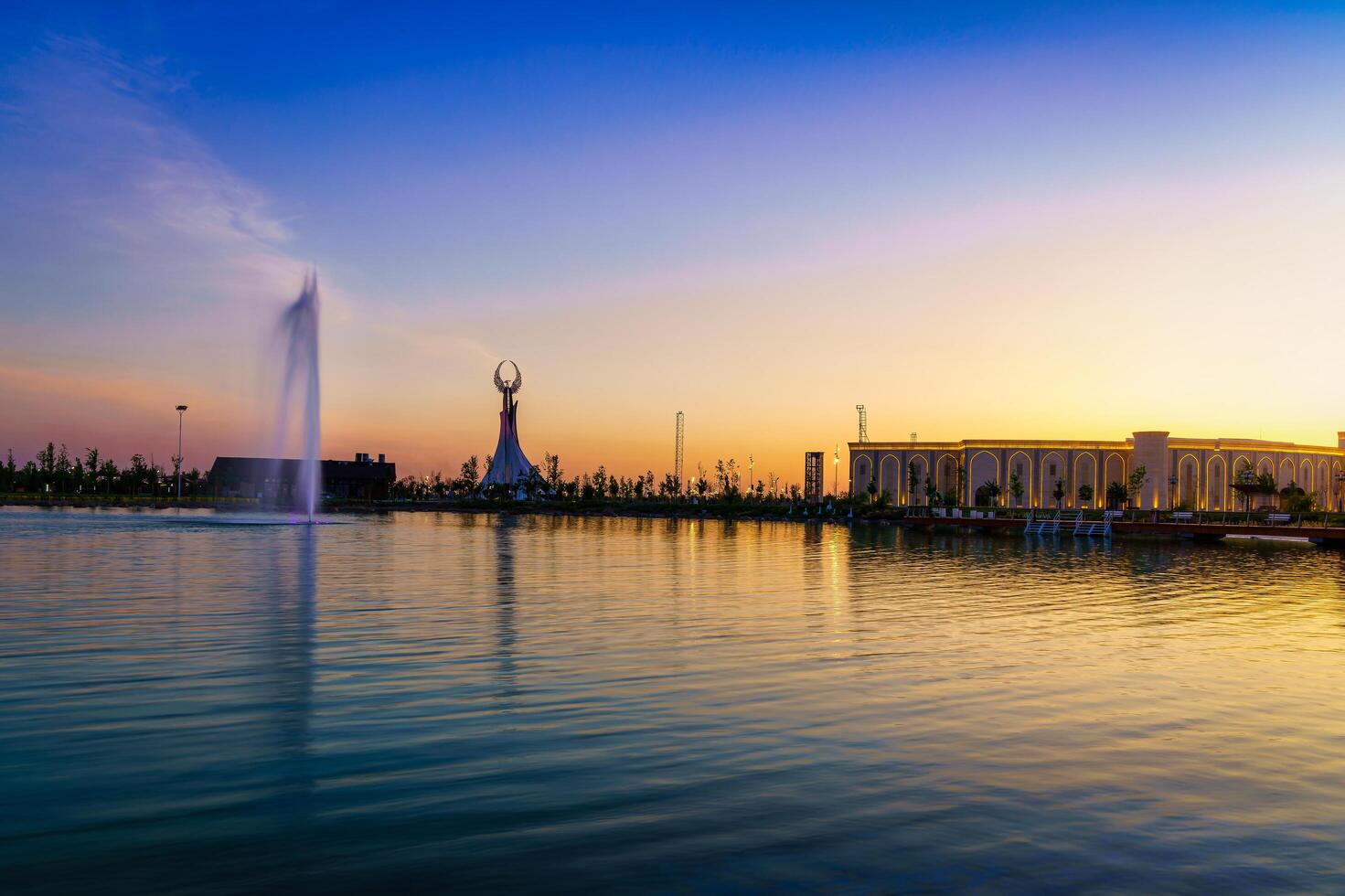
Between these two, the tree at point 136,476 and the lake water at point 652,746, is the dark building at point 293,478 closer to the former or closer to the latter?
the tree at point 136,476

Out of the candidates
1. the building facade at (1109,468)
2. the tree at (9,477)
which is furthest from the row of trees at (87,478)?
the building facade at (1109,468)

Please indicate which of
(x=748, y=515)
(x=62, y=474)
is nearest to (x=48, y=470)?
(x=62, y=474)

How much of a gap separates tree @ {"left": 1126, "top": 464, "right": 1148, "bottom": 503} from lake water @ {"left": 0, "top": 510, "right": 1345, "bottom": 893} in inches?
4457

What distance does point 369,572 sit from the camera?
30703mm

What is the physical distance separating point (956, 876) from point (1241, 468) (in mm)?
152544

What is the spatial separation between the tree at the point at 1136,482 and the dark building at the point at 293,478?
12279 centimetres

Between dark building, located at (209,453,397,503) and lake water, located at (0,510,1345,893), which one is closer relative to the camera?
lake water, located at (0,510,1345,893)

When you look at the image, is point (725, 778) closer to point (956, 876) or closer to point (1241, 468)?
point (956, 876)

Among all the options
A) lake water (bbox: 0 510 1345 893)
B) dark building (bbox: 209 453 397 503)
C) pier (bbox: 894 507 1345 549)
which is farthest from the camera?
dark building (bbox: 209 453 397 503)

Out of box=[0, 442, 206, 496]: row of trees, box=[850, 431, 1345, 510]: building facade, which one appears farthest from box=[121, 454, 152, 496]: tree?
box=[850, 431, 1345, 510]: building facade

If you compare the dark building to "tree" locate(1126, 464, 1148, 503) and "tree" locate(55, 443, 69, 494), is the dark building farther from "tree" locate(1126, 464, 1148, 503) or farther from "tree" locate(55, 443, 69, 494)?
"tree" locate(1126, 464, 1148, 503)

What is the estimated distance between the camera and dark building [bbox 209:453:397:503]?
15825cm

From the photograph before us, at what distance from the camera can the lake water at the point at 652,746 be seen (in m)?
6.95

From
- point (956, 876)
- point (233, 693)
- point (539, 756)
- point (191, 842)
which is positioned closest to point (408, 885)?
point (191, 842)
